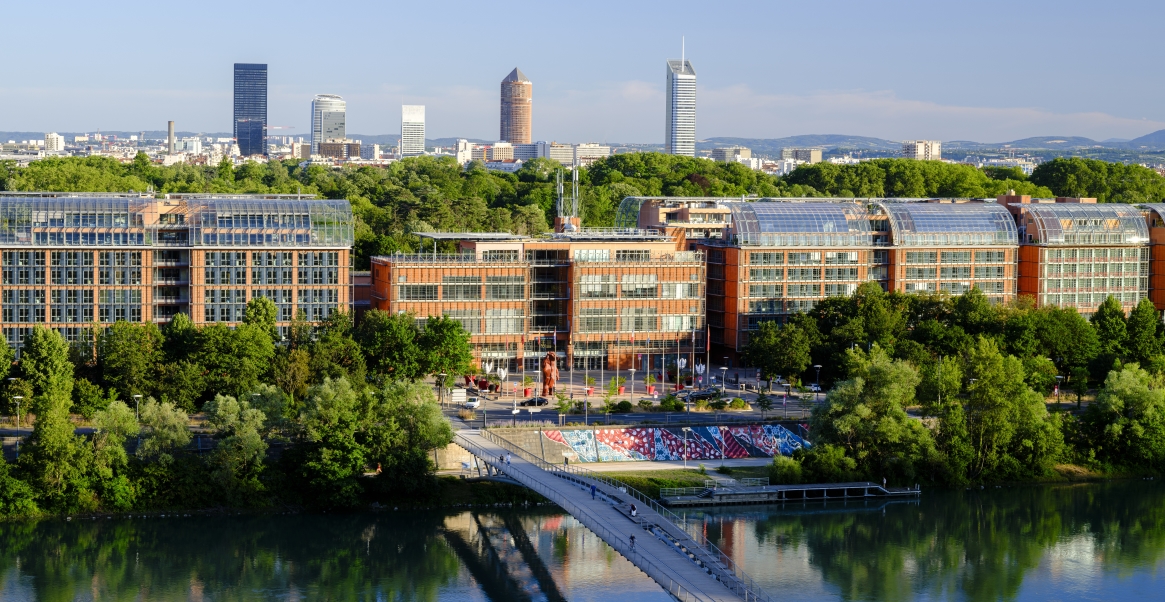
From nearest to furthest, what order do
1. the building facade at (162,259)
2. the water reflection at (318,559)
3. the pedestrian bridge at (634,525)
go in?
the pedestrian bridge at (634,525) → the water reflection at (318,559) → the building facade at (162,259)

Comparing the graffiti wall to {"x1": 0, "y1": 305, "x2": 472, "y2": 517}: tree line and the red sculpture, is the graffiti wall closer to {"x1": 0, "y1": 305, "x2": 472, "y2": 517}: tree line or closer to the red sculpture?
{"x1": 0, "y1": 305, "x2": 472, "y2": 517}: tree line

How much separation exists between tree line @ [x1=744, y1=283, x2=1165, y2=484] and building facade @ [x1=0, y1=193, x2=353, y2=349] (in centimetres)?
2475

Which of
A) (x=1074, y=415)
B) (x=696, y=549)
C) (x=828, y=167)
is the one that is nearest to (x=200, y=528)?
(x=696, y=549)

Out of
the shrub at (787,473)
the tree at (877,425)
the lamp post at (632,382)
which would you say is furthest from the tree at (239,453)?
the tree at (877,425)

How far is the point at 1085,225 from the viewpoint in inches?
4060

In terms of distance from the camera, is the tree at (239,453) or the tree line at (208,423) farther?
the tree at (239,453)

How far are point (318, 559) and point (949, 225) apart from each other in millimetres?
53758

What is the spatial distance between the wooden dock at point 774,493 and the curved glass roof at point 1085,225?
3559 centimetres

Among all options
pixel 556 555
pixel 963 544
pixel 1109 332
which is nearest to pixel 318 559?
pixel 556 555

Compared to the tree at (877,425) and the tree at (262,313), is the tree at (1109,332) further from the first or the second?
the tree at (262,313)

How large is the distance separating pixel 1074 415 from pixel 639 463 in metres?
23.9

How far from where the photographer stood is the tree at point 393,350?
7956 centimetres

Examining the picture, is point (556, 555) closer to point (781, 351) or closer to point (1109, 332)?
point (781, 351)

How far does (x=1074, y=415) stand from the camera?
81.6 metres
